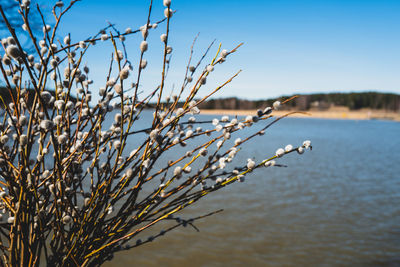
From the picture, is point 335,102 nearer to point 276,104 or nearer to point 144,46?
point 276,104

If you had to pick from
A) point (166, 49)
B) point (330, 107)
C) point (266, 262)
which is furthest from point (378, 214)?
point (330, 107)

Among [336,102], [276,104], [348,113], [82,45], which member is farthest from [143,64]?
[336,102]

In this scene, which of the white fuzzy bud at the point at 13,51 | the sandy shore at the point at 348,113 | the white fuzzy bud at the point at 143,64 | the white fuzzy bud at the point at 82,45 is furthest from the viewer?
the sandy shore at the point at 348,113

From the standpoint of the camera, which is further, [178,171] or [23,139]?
[178,171]

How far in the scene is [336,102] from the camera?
87000 millimetres

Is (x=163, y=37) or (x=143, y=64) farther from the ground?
(x=163, y=37)

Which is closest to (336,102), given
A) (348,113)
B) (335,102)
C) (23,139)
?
(335,102)

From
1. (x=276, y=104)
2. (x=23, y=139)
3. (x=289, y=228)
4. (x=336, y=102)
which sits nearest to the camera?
(x=23, y=139)

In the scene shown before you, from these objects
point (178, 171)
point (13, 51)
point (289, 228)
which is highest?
point (13, 51)

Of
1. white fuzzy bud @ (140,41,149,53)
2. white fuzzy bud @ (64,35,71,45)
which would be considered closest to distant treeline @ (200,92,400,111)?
white fuzzy bud @ (64,35,71,45)

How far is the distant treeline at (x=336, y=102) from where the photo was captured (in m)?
81.4

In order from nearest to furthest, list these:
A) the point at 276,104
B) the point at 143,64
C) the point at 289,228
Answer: the point at 143,64 < the point at 276,104 < the point at 289,228

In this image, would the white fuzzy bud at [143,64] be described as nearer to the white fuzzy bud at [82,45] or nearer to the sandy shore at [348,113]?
the white fuzzy bud at [82,45]

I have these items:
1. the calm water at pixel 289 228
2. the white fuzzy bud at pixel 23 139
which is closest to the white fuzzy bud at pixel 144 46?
the white fuzzy bud at pixel 23 139
